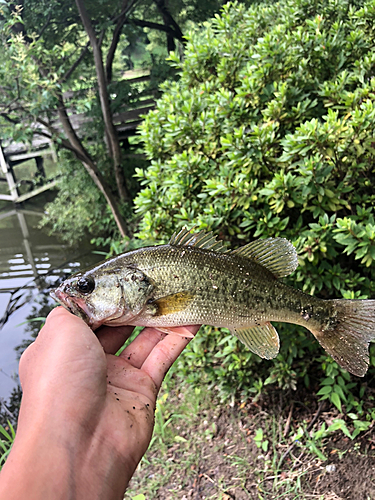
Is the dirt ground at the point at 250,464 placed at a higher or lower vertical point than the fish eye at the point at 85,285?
lower

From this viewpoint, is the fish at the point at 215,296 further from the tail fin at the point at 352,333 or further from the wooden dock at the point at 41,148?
the wooden dock at the point at 41,148

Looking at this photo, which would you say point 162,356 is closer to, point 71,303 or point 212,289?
point 212,289

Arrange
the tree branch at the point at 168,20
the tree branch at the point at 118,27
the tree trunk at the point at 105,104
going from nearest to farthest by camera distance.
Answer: the tree trunk at the point at 105,104, the tree branch at the point at 118,27, the tree branch at the point at 168,20

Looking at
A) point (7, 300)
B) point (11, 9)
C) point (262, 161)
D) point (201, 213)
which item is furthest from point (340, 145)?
point (7, 300)

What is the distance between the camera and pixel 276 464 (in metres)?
3.13

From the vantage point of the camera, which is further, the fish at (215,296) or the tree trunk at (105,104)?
the tree trunk at (105,104)

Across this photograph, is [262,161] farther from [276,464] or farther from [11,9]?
[11,9]

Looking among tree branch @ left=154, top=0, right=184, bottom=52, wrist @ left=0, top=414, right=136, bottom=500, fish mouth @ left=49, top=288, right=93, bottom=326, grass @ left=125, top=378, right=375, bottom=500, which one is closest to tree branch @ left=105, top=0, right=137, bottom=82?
tree branch @ left=154, top=0, right=184, bottom=52

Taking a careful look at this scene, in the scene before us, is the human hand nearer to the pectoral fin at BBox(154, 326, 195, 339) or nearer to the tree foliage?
the pectoral fin at BBox(154, 326, 195, 339)

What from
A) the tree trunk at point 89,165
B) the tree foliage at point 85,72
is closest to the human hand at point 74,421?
the tree foliage at point 85,72

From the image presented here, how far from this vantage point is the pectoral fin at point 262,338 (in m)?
2.31

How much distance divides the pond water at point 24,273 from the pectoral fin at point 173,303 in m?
3.28

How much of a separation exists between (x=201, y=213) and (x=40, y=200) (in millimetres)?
11473

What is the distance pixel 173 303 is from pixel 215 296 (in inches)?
10.4
